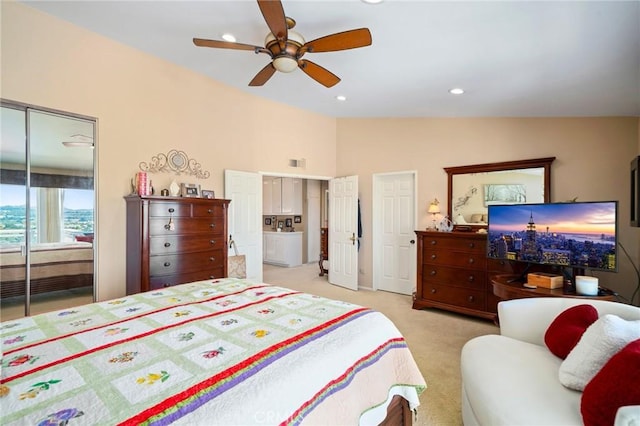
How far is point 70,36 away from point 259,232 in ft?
9.84

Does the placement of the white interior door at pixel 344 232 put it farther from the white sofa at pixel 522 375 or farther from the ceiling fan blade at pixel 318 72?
the white sofa at pixel 522 375

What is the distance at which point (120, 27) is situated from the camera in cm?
283

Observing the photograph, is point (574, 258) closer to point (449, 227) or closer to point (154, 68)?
point (449, 227)

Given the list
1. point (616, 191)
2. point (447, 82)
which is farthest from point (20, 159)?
point (616, 191)

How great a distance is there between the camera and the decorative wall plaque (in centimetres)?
341

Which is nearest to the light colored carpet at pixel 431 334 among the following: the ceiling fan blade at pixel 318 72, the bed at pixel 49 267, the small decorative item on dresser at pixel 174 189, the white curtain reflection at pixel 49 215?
the ceiling fan blade at pixel 318 72

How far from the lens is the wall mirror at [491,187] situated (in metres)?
3.79

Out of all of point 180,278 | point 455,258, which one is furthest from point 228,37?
point 455,258

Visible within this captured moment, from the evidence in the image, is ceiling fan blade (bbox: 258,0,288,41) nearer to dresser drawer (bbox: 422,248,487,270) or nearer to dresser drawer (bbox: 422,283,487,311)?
dresser drawer (bbox: 422,248,487,270)

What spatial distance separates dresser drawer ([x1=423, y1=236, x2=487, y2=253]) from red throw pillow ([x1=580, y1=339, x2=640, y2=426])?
2616mm

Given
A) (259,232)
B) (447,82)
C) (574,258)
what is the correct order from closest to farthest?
(574,258) → (447,82) → (259,232)

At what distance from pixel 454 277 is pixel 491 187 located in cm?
134

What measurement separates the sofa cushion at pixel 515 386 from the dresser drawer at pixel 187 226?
2714 mm

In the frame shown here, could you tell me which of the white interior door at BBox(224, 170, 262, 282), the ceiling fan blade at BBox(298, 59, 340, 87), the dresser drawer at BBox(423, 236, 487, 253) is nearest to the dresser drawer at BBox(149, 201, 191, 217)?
the white interior door at BBox(224, 170, 262, 282)
